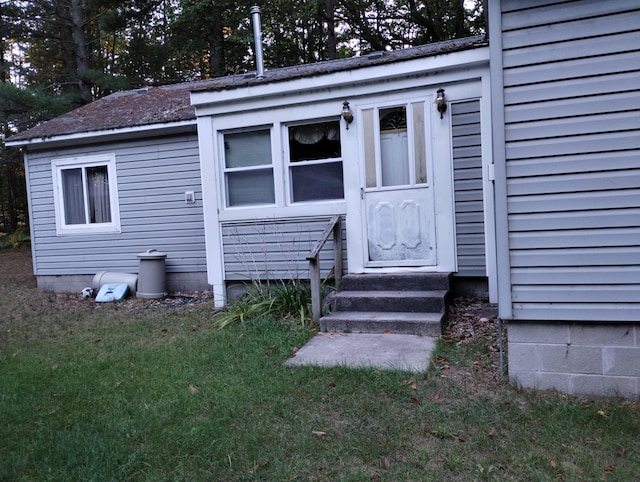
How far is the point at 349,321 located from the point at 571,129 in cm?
279

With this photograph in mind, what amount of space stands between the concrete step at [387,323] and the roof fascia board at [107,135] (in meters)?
4.53

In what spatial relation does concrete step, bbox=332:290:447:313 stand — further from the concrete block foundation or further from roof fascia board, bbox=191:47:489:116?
roof fascia board, bbox=191:47:489:116

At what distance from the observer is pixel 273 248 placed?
6.73 metres

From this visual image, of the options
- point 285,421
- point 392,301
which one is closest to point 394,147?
point 392,301

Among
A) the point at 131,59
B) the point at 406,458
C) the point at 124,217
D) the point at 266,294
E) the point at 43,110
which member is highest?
the point at 131,59

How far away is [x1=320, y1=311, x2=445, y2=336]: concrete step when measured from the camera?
493cm

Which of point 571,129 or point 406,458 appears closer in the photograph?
point 406,458

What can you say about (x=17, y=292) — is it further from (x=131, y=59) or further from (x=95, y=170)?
(x=131, y=59)

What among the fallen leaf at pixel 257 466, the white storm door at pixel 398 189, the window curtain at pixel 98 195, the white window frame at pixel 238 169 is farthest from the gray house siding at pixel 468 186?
the window curtain at pixel 98 195

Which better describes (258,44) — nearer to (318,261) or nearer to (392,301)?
(318,261)

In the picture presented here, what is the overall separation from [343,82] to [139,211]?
4.74 metres

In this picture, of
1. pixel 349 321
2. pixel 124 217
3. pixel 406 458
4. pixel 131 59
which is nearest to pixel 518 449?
pixel 406 458

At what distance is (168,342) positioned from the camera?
5.35 m

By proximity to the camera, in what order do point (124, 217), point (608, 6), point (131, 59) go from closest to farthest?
point (608, 6) → point (124, 217) → point (131, 59)
